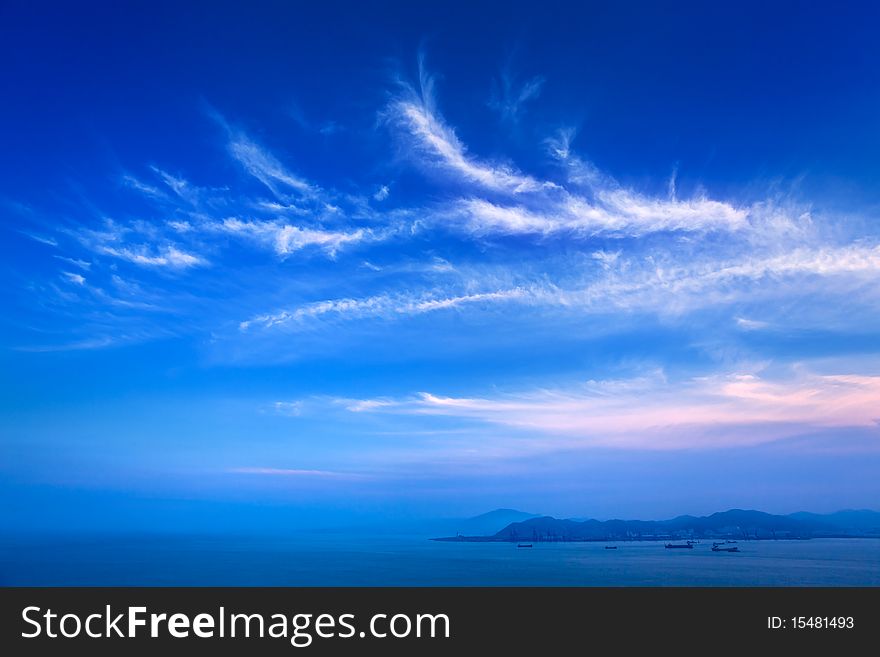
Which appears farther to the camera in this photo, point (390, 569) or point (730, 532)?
point (730, 532)

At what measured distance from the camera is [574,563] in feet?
205

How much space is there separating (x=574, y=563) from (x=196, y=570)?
41417 mm
